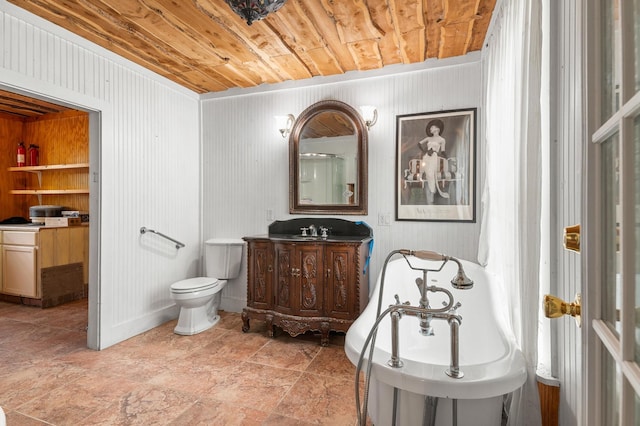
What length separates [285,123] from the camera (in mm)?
3350

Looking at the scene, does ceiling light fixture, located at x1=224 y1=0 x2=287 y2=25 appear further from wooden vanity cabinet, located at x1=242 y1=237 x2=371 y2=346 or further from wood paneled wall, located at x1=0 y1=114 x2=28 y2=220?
wood paneled wall, located at x1=0 y1=114 x2=28 y2=220

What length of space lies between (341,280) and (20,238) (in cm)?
384

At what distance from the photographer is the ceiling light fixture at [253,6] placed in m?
1.66

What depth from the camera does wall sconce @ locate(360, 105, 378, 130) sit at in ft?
9.91

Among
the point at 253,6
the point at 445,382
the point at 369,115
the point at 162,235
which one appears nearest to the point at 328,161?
the point at 369,115

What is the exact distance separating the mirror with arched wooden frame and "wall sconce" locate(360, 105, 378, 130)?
53 millimetres

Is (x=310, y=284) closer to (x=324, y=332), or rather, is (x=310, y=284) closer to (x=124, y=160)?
(x=324, y=332)

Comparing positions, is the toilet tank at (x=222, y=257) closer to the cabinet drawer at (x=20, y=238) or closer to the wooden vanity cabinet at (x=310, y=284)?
the wooden vanity cabinet at (x=310, y=284)

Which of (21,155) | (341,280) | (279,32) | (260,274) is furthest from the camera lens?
(21,155)

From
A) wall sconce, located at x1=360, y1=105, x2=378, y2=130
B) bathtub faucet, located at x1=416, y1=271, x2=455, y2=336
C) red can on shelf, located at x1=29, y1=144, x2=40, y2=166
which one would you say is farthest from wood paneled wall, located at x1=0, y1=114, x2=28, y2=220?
bathtub faucet, located at x1=416, y1=271, x2=455, y2=336

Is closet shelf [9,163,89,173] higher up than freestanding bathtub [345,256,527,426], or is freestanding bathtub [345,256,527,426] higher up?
closet shelf [9,163,89,173]

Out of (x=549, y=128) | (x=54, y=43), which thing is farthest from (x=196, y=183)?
(x=549, y=128)

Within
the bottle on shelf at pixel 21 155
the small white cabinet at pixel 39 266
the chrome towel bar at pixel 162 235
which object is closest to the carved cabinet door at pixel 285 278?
the chrome towel bar at pixel 162 235

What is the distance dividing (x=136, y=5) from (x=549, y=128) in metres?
2.48
